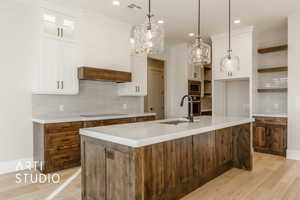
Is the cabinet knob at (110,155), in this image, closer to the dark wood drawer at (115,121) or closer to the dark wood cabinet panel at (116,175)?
the dark wood cabinet panel at (116,175)

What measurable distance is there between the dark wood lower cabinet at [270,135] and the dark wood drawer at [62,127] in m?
3.94

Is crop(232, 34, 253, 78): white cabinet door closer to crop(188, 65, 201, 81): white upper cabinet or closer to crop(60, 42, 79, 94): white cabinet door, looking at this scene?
crop(188, 65, 201, 81): white upper cabinet

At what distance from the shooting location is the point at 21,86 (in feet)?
11.7

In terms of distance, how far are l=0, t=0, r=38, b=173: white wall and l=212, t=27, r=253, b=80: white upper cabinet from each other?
13.8ft

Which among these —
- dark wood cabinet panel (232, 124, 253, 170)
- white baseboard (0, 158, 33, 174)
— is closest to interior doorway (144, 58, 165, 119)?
dark wood cabinet panel (232, 124, 253, 170)

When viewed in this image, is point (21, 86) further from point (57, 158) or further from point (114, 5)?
point (114, 5)

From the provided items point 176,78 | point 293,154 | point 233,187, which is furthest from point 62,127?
point 293,154

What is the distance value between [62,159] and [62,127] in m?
0.56

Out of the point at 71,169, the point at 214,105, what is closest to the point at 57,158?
the point at 71,169

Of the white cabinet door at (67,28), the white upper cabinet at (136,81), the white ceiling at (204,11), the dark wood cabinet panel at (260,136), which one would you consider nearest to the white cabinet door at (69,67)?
the white cabinet door at (67,28)

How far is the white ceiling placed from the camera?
359 cm

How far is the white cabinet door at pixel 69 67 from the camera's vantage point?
12.2 ft

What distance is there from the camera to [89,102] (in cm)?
440

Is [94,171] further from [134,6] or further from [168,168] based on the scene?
[134,6]
